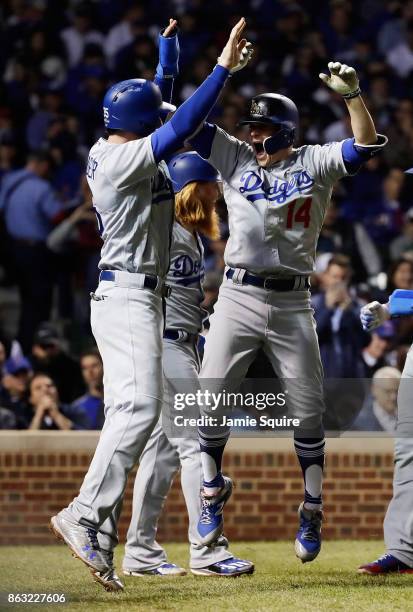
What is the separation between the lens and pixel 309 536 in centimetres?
668

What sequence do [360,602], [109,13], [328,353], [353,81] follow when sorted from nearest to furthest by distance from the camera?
[360,602] < [353,81] < [328,353] < [109,13]

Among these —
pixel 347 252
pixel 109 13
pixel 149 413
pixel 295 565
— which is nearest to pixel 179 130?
pixel 149 413

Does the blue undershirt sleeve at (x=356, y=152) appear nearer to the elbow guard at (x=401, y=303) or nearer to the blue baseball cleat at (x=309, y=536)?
the elbow guard at (x=401, y=303)

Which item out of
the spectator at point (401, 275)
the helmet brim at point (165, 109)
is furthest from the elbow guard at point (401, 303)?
the spectator at point (401, 275)

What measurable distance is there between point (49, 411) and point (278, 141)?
357 centimetres

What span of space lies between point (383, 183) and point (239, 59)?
6.77 meters

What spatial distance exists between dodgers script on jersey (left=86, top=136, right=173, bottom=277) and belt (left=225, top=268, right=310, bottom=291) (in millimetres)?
436

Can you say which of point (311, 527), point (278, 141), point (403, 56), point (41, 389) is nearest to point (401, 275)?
point (41, 389)

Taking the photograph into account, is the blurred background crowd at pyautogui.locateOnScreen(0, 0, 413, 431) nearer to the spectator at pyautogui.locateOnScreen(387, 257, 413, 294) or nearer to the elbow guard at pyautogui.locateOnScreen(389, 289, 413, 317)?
the spectator at pyautogui.locateOnScreen(387, 257, 413, 294)

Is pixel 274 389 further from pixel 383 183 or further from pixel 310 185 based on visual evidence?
pixel 383 183

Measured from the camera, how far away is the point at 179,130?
20.2 ft

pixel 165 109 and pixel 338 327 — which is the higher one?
pixel 165 109

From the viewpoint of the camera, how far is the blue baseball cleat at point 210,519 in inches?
266

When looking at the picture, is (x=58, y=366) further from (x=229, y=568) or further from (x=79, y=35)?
(x=79, y=35)
